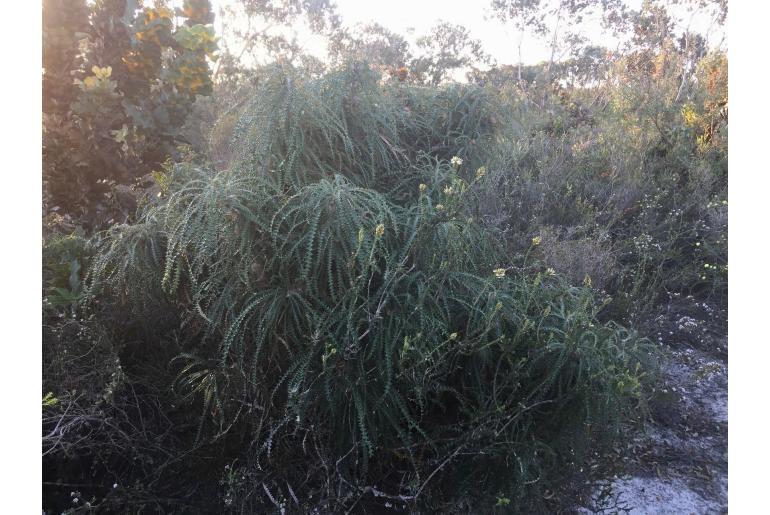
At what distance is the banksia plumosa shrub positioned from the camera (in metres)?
1.74

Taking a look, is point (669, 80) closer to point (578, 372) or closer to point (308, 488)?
point (578, 372)

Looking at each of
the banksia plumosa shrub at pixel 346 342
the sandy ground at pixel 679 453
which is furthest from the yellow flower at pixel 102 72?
the sandy ground at pixel 679 453

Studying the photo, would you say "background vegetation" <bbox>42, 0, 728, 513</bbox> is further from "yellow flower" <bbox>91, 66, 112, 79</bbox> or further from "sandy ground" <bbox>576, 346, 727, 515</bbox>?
"sandy ground" <bbox>576, 346, 727, 515</bbox>

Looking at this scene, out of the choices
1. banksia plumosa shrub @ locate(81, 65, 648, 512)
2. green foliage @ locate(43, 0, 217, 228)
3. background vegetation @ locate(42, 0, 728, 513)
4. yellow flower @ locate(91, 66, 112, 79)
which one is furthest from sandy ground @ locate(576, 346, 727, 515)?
yellow flower @ locate(91, 66, 112, 79)

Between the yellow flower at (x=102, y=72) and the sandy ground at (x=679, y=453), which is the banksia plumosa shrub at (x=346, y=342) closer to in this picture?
the sandy ground at (x=679, y=453)

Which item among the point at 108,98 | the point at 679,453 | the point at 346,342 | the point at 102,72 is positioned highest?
the point at 102,72

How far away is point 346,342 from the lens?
5.50 feet

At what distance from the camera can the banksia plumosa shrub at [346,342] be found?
68.6 inches

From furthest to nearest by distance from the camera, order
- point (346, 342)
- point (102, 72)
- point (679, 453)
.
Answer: point (102, 72)
point (679, 453)
point (346, 342)

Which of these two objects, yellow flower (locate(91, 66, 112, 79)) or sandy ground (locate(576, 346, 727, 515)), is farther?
yellow flower (locate(91, 66, 112, 79))

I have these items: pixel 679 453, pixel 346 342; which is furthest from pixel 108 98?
pixel 679 453

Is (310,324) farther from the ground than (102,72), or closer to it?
closer to it

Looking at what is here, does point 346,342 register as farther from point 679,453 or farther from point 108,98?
point 108,98

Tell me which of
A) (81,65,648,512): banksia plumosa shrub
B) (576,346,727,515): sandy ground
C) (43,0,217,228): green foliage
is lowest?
(576,346,727,515): sandy ground
